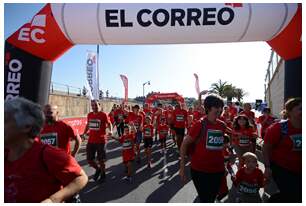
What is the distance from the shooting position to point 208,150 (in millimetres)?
3494

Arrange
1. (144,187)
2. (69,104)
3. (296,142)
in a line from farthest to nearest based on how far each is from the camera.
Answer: (69,104) < (144,187) < (296,142)

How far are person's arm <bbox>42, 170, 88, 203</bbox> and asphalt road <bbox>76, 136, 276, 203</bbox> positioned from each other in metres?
3.44

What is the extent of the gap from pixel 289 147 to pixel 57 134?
128 inches

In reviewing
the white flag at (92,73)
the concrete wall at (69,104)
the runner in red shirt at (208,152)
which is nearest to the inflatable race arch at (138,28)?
the runner in red shirt at (208,152)

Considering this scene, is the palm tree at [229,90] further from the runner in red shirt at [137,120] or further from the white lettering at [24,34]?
the white lettering at [24,34]

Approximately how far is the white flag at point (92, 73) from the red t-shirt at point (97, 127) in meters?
5.44

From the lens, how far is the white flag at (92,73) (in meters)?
11.9

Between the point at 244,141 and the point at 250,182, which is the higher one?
the point at 244,141

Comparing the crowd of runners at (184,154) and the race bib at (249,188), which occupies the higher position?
the crowd of runners at (184,154)

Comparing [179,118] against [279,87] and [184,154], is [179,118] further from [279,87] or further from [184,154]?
[279,87]

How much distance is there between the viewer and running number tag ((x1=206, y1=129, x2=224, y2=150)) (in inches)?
138

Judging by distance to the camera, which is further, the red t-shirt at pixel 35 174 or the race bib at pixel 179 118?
the race bib at pixel 179 118

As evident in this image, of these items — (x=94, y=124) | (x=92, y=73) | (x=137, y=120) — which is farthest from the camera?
(x=92, y=73)

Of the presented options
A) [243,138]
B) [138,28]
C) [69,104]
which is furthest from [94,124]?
[69,104]
